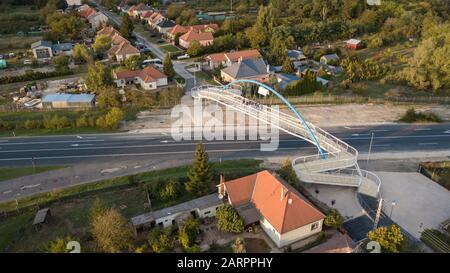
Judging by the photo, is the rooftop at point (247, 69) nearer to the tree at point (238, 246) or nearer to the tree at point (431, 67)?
the tree at point (431, 67)

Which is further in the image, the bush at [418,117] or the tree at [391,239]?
the bush at [418,117]

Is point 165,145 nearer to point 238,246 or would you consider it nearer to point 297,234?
point 238,246

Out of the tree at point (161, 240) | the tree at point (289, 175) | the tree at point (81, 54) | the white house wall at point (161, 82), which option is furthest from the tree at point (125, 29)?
the tree at point (161, 240)

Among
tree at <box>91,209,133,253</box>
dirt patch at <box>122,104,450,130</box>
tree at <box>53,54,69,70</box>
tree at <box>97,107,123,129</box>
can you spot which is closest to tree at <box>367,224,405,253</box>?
tree at <box>91,209,133,253</box>

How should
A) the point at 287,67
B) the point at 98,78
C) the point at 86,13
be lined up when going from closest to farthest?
the point at 98,78 < the point at 287,67 < the point at 86,13

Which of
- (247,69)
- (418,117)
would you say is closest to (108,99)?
(247,69)

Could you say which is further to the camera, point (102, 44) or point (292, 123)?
point (102, 44)
